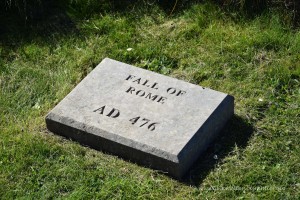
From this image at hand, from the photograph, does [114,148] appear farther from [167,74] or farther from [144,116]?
[167,74]

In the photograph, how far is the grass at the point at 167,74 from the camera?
4141mm

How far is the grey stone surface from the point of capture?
4.20 metres

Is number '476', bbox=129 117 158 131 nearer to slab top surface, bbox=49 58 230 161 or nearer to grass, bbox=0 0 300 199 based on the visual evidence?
slab top surface, bbox=49 58 230 161

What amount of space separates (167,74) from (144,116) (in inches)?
31.9

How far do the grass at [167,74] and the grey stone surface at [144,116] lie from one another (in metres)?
0.10

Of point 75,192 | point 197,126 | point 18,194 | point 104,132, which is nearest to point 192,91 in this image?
point 197,126

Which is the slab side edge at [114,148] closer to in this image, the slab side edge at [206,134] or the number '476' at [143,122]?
the slab side edge at [206,134]

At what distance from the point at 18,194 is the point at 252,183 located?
4.86 feet

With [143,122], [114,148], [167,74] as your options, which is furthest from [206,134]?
[167,74]

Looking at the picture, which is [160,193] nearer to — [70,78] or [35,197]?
[35,197]

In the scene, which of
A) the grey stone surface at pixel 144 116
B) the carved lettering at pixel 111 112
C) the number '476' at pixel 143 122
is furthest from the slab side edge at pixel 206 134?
the carved lettering at pixel 111 112

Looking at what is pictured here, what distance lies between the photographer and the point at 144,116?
4406 millimetres

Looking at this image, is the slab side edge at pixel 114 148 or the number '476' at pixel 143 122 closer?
the slab side edge at pixel 114 148

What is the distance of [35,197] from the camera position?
4.14 m
